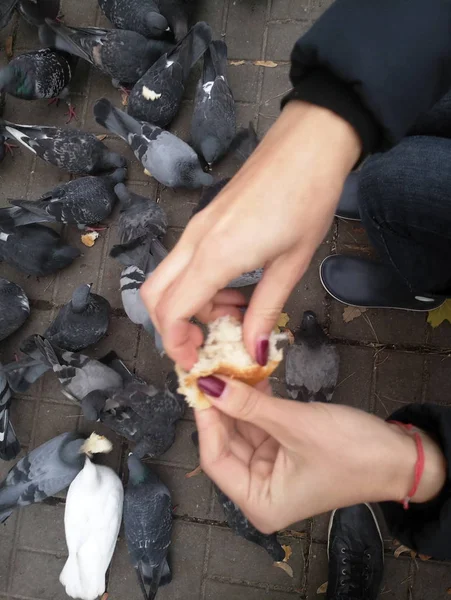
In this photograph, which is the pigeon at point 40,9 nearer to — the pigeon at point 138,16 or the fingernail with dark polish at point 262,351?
the pigeon at point 138,16

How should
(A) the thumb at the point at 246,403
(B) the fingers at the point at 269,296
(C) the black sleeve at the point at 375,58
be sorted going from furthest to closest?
1. (A) the thumb at the point at 246,403
2. (B) the fingers at the point at 269,296
3. (C) the black sleeve at the point at 375,58

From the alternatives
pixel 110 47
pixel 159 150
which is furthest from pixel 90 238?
pixel 110 47

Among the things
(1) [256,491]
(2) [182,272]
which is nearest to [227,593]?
(1) [256,491]

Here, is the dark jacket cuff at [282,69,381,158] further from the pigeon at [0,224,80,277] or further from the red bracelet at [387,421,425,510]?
the pigeon at [0,224,80,277]

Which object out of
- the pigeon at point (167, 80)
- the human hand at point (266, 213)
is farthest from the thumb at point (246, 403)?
the pigeon at point (167, 80)

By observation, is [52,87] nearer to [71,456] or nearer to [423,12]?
[71,456]

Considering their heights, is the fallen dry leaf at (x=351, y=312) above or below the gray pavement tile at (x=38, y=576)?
above
